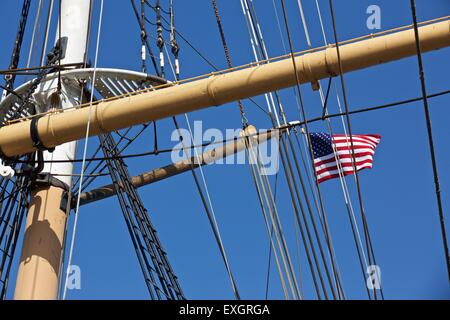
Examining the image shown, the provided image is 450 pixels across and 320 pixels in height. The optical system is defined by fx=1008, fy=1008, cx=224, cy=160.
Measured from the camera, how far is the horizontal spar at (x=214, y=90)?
11281 mm

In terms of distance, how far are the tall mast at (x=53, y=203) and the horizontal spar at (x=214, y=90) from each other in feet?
2.19

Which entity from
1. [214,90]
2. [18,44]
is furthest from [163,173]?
[214,90]

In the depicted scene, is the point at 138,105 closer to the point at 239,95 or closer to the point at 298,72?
the point at 239,95

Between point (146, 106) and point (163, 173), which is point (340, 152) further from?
point (163, 173)

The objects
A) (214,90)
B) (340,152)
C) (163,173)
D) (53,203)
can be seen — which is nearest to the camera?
(214,90)

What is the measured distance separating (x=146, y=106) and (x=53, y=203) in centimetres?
185

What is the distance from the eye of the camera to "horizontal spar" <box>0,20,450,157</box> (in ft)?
37.0

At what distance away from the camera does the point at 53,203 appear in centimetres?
1264

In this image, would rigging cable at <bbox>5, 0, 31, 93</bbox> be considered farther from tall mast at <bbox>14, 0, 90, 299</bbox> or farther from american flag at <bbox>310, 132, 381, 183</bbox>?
american flag at <bbox>310, 132, 381, 183</bbox>

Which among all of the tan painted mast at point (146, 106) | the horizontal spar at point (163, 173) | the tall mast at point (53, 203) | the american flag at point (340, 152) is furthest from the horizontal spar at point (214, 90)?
the horizontal spar at point (163, 173)
